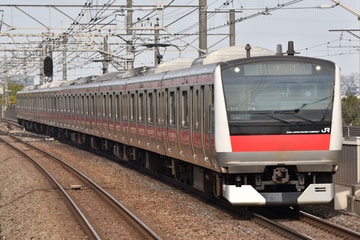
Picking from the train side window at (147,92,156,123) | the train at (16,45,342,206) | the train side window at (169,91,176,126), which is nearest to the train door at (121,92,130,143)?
the train side window at (147,92,156,123)

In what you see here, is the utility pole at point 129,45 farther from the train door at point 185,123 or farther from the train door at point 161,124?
the train door at point 185,123

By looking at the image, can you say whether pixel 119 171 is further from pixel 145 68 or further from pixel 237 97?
pixel 237 97

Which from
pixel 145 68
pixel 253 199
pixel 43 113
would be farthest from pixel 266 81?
pixel 43 113

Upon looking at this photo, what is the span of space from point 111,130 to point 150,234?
530 inches

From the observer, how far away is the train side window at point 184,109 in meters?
14.3

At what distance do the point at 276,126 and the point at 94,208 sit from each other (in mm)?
4422

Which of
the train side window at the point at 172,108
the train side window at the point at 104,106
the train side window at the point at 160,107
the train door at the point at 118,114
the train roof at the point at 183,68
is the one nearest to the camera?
the train roof at the point at 183,68

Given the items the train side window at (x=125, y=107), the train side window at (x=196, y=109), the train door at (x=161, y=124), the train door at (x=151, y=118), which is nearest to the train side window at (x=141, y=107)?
the train door at (x=151, y=118)

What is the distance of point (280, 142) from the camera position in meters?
11.7

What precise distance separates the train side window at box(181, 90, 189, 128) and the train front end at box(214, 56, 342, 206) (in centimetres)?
241

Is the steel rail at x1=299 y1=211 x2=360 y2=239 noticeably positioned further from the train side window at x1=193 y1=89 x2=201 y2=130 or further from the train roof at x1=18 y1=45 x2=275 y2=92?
the train roof at x1=18 y1=45 x2=275 y2=92

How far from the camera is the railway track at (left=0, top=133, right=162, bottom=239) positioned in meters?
11.5

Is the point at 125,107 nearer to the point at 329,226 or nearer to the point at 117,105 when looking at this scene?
the point at 117,105

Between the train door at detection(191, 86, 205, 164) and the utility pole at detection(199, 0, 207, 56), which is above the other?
the utility pole at detection(199, 0, 207, 56)
